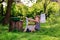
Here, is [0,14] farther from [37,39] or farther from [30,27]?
[37,39]

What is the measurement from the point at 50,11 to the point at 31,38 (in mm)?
10897

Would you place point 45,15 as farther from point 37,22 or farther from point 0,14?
point 37,22

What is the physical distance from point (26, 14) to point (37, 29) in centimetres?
690

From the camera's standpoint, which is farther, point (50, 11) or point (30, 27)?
point (50, 11)

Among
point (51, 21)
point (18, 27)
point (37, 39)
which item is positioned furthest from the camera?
point (51, 21)

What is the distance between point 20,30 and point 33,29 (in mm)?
764

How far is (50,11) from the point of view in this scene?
21.1m

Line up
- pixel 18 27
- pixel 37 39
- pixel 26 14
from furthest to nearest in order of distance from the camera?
pixel 26 14 < pixel 18 27 < pixel 37 39

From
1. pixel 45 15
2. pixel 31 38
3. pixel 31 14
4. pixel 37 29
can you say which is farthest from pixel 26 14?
pixel 31 38

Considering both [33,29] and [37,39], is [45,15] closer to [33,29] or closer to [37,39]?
[33,29]

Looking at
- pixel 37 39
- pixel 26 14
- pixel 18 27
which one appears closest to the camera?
pixel 37 39

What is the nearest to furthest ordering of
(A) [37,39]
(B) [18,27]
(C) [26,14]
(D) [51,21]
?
(A) [37,39] → (B) [18,27] → (D) [51,21] → (C) [26,14]

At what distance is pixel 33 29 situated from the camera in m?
13.0

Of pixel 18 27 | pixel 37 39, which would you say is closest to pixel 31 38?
pixel 37 39
